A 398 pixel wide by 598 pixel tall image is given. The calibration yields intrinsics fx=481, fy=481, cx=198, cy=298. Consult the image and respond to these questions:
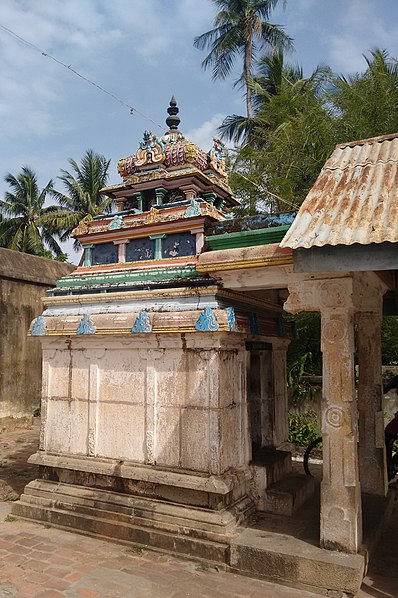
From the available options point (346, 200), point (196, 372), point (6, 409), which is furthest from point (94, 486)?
point (6, 409)

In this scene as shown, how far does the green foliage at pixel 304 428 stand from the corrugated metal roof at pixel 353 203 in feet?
21.6

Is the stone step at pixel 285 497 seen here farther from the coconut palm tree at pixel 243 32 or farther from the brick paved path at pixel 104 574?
the coconut palm tree at pixel 243 32

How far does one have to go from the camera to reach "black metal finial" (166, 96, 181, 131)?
24.2ft

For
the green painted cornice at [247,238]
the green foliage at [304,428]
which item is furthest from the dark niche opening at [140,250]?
the green foliage at [304,428]

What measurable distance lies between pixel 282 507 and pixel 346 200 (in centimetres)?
375

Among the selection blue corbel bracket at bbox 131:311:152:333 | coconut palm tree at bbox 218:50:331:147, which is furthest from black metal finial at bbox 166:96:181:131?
coconut palm tree at bbox 218:50:331:147

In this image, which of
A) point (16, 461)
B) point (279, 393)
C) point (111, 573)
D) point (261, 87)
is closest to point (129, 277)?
point (279, 393)

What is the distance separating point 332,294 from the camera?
4.90 m

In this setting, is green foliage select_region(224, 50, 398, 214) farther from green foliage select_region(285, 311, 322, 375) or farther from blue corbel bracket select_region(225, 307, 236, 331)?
blue corbel bracket select_region(225, 307, 236, 331)

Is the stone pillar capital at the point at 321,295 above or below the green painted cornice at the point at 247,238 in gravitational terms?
below

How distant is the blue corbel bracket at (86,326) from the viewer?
20.3ft

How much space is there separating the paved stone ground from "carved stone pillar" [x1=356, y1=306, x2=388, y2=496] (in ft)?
3.19

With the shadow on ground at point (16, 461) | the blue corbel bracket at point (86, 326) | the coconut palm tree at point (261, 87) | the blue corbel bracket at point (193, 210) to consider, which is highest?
the coconut palm tree at point (261, 87)

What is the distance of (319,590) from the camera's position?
14.8 ft
